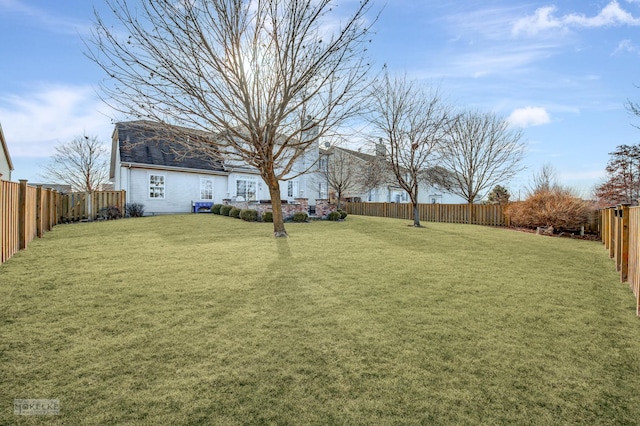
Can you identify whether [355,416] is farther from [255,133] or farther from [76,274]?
[255,133]

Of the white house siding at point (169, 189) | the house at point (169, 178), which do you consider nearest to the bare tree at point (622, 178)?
the house at point (169, 178)

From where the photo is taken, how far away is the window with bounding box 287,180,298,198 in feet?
81.3

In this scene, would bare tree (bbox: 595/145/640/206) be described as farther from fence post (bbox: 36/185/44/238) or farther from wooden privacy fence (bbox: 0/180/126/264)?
fence post (bbox: 36/185/44/238)

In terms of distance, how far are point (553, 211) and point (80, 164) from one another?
38.6m

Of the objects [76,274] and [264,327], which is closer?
[264,327]

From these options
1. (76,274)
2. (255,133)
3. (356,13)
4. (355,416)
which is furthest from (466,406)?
(356,13)

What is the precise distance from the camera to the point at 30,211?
8.44 metres

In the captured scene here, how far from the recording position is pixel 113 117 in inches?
371

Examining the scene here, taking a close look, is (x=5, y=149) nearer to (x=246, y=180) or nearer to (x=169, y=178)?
(x=169, y=178)

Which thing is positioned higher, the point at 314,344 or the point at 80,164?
the point at 80,164

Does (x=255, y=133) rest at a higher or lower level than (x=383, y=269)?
higher

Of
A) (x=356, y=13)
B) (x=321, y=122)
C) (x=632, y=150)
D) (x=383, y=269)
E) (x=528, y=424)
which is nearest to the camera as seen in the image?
(x=528, y=424)

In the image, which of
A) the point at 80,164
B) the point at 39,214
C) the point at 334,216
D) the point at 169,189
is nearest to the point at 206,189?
the point at 169,189

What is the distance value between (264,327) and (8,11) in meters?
11.4
